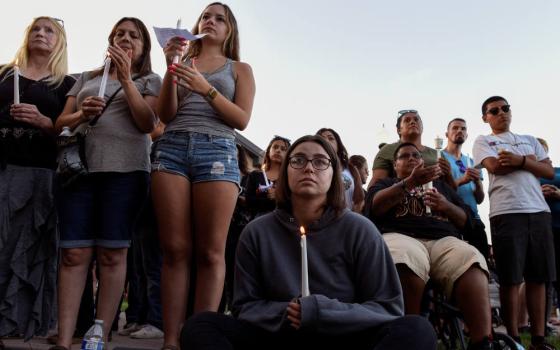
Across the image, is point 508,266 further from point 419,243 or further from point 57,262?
point 57,262

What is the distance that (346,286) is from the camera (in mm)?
2426

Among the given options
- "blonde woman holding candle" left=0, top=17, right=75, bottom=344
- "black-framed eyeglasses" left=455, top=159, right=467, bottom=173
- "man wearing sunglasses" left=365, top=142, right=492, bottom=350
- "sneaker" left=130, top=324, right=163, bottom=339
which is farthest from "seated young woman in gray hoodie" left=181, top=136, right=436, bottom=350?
"black-framed eyeglasses" left=455, top=159, right=467, bottom=173

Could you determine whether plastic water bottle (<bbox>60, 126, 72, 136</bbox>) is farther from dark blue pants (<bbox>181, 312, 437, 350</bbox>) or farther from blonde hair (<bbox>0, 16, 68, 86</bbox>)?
dark blue pants (<bbox>181, 312, 437, 350</bbox>)

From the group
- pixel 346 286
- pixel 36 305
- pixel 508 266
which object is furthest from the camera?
pixel 508 266

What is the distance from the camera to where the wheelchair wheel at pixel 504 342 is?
3.15m

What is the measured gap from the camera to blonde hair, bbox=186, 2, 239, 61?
352 cm

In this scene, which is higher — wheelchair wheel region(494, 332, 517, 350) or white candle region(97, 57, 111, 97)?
white candle region(97, 57, 111, 97)

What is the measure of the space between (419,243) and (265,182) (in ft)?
5.32

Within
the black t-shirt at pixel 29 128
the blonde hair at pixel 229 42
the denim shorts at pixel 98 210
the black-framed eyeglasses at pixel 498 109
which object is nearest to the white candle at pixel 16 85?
the black t-shirt at pixel 29 128

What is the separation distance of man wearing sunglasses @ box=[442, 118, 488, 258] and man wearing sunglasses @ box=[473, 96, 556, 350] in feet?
0.79

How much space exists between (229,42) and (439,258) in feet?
6.22

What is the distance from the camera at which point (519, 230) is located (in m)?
4.25

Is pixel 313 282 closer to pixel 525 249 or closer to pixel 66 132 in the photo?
pixel 66 132

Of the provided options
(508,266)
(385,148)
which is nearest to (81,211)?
(385,148)
